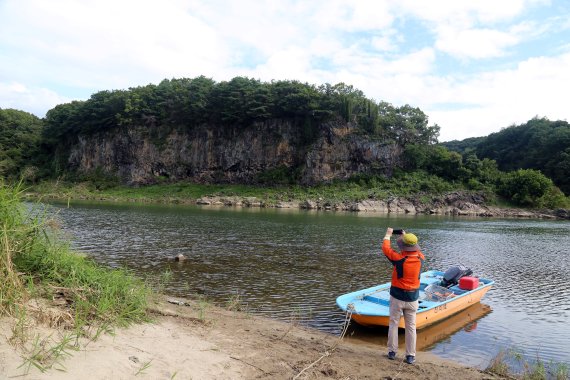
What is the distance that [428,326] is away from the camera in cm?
1166

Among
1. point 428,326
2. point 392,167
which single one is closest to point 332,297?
point 428,326

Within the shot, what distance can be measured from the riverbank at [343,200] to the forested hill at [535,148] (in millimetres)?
18989

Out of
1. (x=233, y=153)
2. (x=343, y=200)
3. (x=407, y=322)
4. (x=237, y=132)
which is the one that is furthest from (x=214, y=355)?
(x=237, y=132)

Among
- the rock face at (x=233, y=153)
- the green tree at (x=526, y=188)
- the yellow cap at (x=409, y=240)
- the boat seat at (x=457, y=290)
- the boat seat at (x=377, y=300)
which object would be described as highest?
the rock face at (x=233, y=153)

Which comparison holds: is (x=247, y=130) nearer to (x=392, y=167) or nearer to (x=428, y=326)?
(x=392, y=167)

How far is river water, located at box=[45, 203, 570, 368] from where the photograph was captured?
36.8 ft

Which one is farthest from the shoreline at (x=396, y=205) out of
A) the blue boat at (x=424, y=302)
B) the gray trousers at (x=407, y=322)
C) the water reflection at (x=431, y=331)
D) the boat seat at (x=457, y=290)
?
the gray trousers at (x=407, y=322)

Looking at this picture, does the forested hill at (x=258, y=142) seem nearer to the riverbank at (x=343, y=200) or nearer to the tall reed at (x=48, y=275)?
the riverbank at (x=343, y=200)

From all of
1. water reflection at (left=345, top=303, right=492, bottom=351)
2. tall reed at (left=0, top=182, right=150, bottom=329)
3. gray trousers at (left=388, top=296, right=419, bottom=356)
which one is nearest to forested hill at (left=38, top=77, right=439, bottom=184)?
water reflection at (left=345, top=303, right=492, bottom=351)

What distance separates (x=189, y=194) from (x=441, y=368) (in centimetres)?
6714

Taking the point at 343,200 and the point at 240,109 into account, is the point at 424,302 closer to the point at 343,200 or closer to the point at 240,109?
the point at 343,200

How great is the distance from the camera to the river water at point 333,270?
1123cm

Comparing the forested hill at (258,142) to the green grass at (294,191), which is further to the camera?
the forested hill at (258,142)

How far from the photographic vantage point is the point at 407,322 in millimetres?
8398
